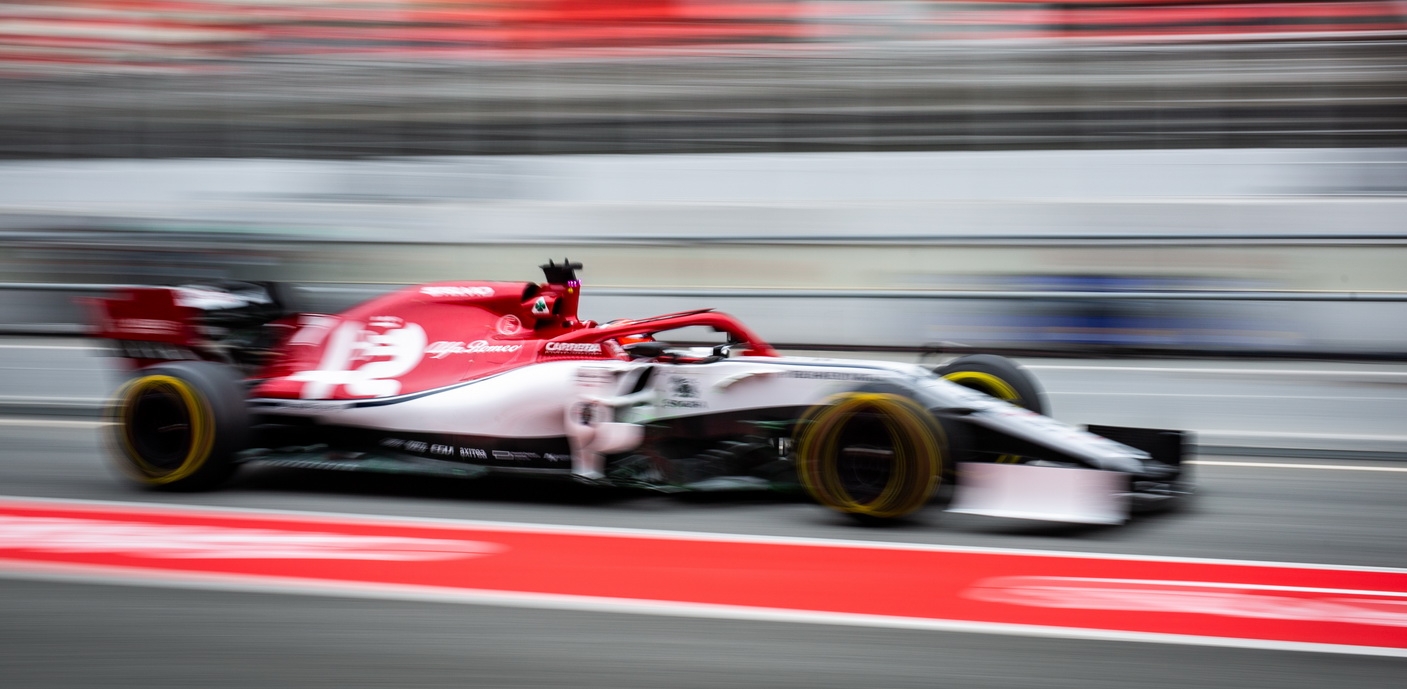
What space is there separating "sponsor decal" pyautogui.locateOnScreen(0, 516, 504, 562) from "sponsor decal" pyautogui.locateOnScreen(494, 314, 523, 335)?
1.08m

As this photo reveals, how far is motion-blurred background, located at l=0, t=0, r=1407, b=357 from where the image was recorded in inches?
291

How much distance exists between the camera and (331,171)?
36.5 feet

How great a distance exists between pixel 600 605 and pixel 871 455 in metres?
1.15

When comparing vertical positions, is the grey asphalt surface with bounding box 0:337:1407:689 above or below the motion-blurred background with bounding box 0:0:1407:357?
below

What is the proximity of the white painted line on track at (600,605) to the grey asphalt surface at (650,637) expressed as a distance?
48mm

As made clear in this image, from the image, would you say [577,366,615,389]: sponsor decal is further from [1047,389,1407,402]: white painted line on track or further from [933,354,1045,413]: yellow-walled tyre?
[1047,389,1407,402]: white painted line on track

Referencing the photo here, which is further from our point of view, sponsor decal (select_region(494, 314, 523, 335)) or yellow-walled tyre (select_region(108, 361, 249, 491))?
sponsor decal (select_region(494, 314, 523, 335))

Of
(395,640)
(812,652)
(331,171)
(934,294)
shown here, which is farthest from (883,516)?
(331,171)

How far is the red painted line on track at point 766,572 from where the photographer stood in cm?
327

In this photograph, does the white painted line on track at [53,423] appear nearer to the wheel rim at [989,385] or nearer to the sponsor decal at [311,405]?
the sponsor decal at [311,405]

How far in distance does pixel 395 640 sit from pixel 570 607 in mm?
488

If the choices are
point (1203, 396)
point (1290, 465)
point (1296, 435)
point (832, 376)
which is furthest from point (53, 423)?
point (1296, 435)

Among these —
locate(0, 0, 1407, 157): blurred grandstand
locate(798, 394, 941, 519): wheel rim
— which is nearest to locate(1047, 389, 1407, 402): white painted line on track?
locate(798, 394, 941, 519): wheel rim

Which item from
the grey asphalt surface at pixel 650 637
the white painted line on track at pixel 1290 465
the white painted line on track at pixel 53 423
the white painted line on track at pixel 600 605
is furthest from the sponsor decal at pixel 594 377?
the white painted line on track at pixel 53 423
